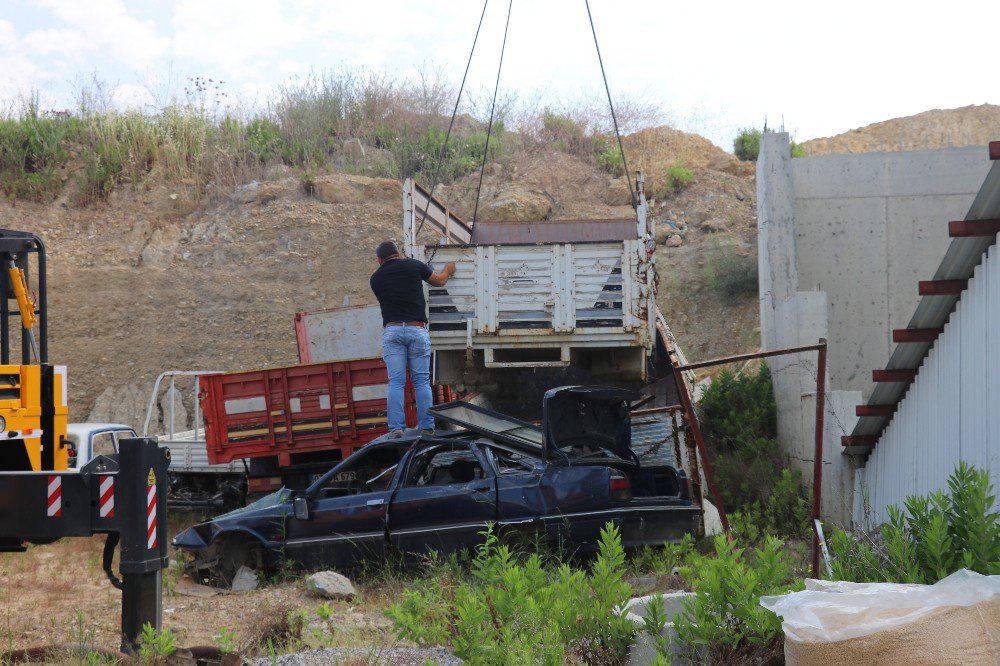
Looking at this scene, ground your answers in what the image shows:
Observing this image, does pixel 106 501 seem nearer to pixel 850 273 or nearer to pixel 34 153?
pixel 850 273

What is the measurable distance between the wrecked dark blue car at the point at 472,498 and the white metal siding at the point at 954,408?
1.68 m

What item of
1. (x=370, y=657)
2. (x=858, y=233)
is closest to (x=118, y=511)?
(x=370, y=657)

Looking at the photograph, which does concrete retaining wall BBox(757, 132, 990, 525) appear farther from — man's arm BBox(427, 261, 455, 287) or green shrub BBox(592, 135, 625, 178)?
green shrub BBox(592, 135, 625, 178)

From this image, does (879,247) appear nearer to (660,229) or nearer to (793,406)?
(793,406)

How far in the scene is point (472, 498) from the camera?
830 centimetres

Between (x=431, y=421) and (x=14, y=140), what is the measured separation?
66.5ft

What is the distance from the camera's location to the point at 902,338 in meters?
7.02

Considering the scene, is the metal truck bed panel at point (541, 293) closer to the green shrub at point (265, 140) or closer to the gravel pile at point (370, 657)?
the gravel pile at point (370, 657)

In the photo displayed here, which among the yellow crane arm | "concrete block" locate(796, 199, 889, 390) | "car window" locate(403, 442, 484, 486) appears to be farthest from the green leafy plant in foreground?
"concrete block" locate(796, 199, 889, 390)

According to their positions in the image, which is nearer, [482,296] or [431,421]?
[431,421]

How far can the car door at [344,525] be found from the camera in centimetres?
855

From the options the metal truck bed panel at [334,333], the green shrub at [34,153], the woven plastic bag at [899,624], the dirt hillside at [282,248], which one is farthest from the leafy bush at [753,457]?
the green shrub at [34,153]

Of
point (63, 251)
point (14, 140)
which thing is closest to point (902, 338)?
point (63, 251)

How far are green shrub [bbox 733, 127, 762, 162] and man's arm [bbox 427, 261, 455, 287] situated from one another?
1702 centimetres
